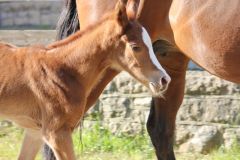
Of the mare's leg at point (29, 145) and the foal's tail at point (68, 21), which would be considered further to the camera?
the foal's tail at point (68, 21)

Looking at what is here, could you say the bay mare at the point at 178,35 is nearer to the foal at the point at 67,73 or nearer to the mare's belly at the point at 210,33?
the mare's belly at the point at 210,33

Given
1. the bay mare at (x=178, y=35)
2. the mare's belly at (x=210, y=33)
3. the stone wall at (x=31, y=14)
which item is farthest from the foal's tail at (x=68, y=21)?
the stone wall at (x=31, y=14)

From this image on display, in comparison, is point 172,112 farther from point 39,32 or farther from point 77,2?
point 39,32

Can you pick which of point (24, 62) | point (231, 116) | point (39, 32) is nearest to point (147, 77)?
point (24, 62)

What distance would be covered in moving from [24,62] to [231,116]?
8.56 feet

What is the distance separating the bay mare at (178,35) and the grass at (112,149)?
82 centimetres

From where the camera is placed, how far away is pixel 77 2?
18.9 ft

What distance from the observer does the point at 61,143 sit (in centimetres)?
439

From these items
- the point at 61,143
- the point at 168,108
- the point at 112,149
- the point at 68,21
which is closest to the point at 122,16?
the point at 61,143

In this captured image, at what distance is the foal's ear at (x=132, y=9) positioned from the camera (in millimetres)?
→ 4539

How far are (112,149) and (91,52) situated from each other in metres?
2.56

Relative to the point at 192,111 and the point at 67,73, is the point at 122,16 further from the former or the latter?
the point at 192,111

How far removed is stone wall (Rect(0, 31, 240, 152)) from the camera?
22.2 feet

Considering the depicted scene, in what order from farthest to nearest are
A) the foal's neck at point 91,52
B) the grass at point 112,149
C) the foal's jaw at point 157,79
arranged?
the grass at point 112,149 → the foal's neck at point 91,52 → the foal's jaw at point 157,79
